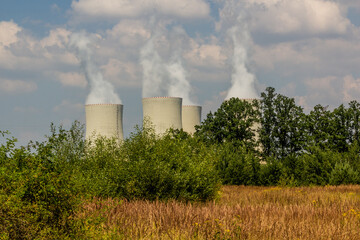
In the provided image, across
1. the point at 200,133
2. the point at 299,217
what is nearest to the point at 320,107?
the point at 200,133

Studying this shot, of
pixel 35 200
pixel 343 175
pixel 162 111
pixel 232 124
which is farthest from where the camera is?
pixel 232 124

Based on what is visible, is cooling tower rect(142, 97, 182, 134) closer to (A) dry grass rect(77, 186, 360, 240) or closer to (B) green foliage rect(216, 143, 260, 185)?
(B) green foliage rect(216, 143, 260, 185)

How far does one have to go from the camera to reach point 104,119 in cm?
3962

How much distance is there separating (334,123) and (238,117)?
893cm

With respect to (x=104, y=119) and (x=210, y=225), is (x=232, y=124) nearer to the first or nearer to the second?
(x=104, y=119)

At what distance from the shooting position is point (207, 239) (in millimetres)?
8547

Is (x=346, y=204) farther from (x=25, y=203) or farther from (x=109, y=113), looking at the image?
(x=109, y=113)

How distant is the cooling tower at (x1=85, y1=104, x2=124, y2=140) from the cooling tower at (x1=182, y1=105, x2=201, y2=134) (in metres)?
10.5

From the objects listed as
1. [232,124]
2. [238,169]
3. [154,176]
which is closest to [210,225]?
[154,176]

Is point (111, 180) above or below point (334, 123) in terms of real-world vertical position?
below

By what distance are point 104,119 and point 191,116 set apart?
12805 mm

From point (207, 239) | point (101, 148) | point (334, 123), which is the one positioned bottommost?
point (207, 239)

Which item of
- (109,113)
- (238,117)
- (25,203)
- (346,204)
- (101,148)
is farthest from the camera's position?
(238,117)

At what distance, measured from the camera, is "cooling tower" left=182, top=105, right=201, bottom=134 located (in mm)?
49531
